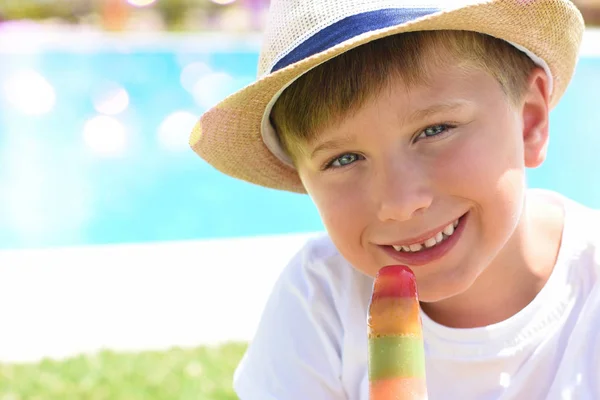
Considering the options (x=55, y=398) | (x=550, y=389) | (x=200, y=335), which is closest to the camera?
(x=550, y=389)

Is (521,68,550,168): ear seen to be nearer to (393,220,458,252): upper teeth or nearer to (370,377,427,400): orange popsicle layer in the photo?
(393,220,458,252): upper teeth

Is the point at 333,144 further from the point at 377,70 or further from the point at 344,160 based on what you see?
the point at 377,70

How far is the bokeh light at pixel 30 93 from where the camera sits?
11.5m

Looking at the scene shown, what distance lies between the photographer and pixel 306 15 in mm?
2090

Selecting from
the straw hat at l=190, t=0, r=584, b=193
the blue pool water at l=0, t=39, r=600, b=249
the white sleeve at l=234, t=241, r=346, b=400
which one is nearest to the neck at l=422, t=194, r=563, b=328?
the white sleeve at l=234, t=241, r=346, b=400

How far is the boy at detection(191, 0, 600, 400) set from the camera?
2.04m

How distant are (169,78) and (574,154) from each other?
6452mm

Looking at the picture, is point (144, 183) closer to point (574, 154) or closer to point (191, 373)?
point (574, 154)

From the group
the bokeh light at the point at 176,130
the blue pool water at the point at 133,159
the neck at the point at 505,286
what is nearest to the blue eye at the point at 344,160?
the neck at the point at 505,286

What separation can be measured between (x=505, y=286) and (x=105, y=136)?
8712 mm

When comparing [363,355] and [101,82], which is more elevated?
[101,82]

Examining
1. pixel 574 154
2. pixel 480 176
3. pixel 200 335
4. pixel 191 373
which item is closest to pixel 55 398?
pixel 191 373

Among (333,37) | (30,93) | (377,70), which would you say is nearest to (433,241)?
(377,70)

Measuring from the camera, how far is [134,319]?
446 cm
